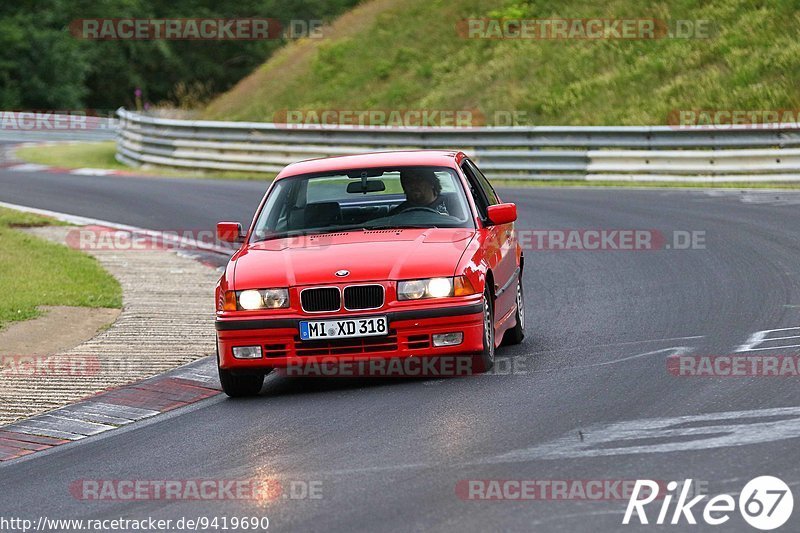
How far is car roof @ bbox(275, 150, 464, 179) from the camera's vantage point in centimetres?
1062

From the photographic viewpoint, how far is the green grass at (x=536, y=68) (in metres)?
29.2

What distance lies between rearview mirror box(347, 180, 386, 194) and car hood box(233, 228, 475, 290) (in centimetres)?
53

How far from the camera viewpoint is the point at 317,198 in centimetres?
1132

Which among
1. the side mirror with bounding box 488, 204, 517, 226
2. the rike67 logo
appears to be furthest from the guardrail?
the rike67 logo

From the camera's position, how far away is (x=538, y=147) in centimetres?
2666

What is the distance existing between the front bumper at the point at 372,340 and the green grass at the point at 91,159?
779 inches

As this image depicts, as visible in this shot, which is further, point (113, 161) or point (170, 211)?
point (113, 161)

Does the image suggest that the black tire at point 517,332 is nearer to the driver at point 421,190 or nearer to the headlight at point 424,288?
the driver at point 421,190

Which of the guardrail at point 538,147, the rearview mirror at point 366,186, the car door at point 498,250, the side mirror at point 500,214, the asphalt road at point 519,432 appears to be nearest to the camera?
the asphalt road at point 519,432

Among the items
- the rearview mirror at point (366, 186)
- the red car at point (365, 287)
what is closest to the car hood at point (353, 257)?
the red car at point (365, 287)

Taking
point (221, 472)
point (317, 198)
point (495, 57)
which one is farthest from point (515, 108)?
point (221, 472)

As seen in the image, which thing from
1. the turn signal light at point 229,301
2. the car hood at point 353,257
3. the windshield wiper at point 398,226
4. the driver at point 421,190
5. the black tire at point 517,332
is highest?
the driver at point 421,190

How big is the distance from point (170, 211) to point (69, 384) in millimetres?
11981

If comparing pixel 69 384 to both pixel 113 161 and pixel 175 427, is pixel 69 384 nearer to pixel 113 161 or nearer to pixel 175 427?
pixel 175 427
